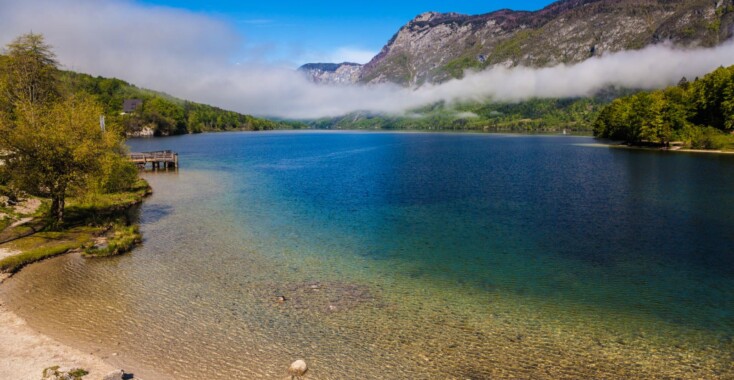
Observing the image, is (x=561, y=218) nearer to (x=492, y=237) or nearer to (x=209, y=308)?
(x=492, y=237)

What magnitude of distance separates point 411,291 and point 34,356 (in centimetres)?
1771

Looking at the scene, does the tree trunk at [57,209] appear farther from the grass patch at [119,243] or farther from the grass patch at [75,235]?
the grass patch at [119,243]

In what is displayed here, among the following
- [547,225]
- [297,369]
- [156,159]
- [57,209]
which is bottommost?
[297,369]

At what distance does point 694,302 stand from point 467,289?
1213cm

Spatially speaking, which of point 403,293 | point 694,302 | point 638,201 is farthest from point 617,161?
point 403,293

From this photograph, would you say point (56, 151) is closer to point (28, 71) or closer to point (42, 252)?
point (42, 252)

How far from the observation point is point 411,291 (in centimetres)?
2422

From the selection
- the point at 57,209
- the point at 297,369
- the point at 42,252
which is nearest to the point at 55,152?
the point at 57,209

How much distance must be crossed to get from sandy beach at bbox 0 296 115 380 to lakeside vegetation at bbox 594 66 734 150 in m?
139

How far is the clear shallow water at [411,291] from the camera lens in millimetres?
17234

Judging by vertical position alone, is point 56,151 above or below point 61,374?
above

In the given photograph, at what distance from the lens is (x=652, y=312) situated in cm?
2134

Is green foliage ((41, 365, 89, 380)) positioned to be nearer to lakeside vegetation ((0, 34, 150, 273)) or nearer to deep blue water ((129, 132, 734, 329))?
lakeside vegetation ((0, 34, 150, 273))

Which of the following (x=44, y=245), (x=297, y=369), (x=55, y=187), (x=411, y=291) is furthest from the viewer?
(x=55, y=187)
